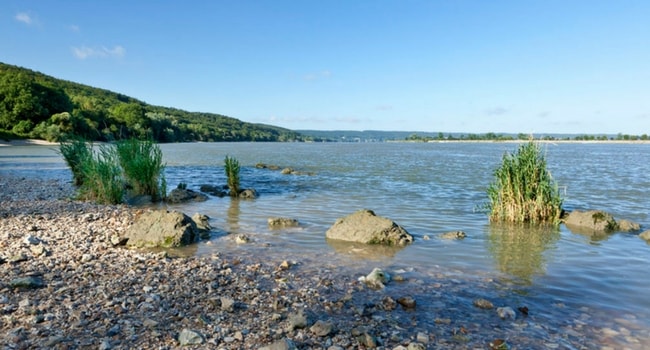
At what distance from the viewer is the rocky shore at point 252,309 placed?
217 inches

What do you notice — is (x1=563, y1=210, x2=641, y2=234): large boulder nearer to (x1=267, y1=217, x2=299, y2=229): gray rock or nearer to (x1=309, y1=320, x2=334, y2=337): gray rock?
(x1=267, y1=217, x2=299, y2=229): gray rock

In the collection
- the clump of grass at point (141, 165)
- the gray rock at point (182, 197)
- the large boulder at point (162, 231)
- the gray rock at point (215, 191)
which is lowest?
the gray rock at point (215, 191)

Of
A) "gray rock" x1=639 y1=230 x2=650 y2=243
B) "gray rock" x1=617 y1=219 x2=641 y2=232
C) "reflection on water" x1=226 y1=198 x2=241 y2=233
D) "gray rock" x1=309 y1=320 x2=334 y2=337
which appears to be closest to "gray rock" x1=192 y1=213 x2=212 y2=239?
"reflection on water" x1=226 y1=198 x2=241 y2=233

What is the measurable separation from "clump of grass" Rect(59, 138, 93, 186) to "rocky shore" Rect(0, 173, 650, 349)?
433 inches

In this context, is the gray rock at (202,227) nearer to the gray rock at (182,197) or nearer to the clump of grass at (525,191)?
the gray rock at (182,197)

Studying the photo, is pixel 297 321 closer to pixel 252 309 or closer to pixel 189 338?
pixel 252 309

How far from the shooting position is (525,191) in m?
15.0

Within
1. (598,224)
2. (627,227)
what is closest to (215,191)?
(598,224)

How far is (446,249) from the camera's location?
11367 mm

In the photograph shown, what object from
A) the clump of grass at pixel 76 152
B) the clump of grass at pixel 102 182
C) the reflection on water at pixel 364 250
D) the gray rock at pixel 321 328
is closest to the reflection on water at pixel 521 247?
the reflection on water at pixel 364 250

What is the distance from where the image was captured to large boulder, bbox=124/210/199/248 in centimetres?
1093

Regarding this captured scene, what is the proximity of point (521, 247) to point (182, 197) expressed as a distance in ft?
47.8


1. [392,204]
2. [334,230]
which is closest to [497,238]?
[334,230]

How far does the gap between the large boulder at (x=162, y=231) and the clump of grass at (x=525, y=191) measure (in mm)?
10341
